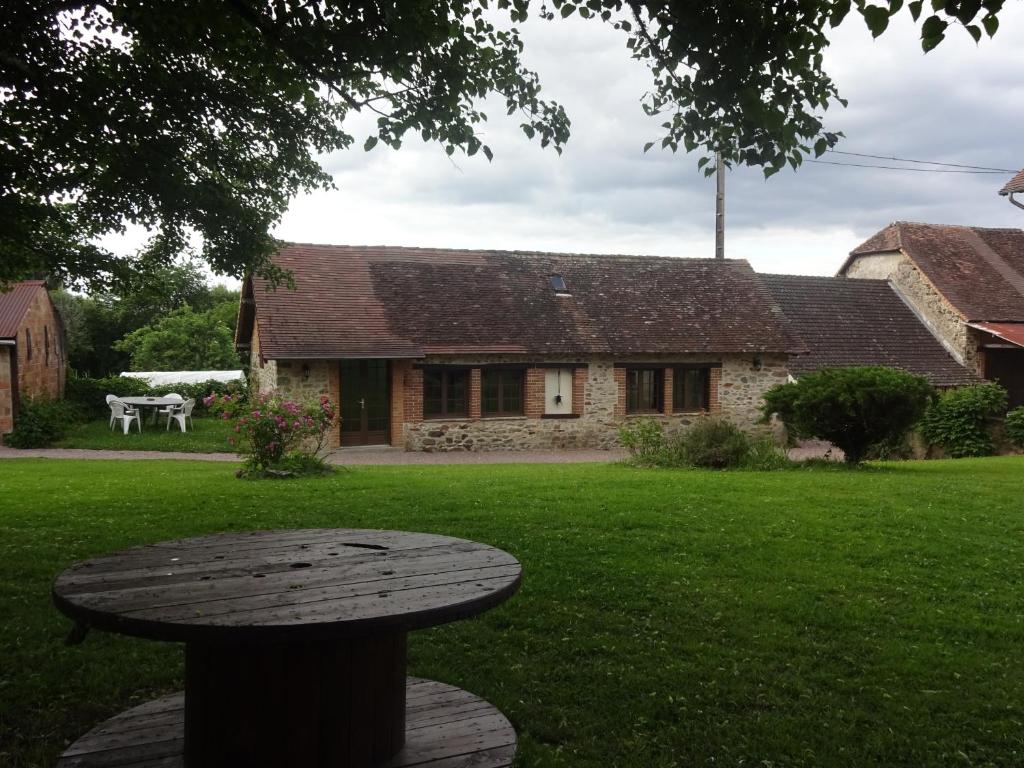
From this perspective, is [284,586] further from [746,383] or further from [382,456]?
[746,383]

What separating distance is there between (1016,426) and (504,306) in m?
12.5

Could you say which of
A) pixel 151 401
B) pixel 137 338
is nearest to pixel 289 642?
pixel 151 401

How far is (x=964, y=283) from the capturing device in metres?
24.8

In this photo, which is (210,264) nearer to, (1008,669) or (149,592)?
(149,592)

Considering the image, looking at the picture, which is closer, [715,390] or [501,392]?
[501,392]

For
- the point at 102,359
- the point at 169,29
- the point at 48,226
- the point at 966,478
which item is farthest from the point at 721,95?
the point at 102,359

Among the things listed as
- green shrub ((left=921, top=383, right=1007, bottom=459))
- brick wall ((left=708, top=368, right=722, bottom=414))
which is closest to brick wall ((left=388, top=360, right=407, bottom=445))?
brick wall ((left=708, top=368, right=722, bottom=414))

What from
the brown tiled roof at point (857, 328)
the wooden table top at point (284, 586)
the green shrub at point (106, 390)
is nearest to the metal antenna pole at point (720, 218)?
the brown tiled roof at point (857, 328)

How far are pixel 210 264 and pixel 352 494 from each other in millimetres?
3272

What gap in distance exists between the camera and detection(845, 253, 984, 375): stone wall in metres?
23.9

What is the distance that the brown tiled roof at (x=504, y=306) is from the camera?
19.6 m

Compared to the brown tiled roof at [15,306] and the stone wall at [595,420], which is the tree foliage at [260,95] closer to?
the stone wall at [595,420]

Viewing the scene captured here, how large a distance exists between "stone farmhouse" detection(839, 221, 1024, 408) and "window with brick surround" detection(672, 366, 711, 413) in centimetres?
797

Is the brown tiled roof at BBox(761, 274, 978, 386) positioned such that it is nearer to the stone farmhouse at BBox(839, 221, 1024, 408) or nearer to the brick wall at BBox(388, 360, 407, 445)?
the stone farmhouse at BBox(839, 221, 1024, 408)
